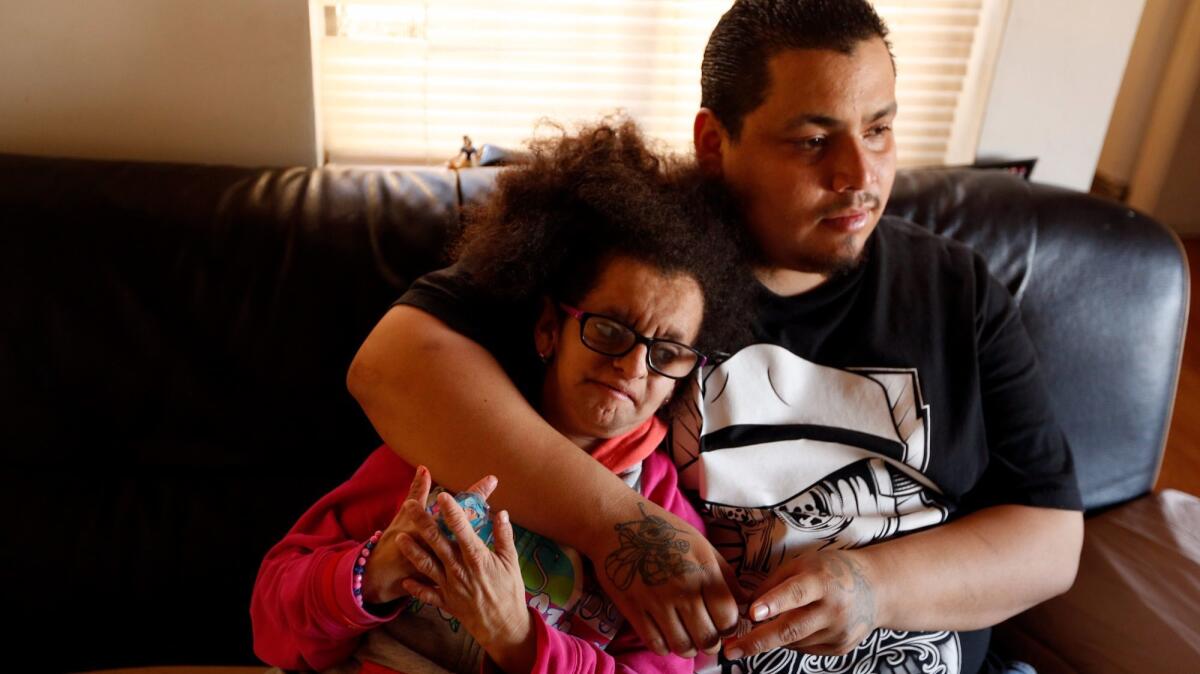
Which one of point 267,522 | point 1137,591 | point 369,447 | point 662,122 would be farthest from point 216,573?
point 1137,591

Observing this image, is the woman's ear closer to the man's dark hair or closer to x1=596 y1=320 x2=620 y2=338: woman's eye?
x1=596 y1=320 x2=620 y2=338: woman's eye

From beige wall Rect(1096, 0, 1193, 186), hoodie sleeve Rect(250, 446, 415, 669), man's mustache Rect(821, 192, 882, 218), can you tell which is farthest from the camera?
beige wall Rect(1096, 0, 1193, 186)

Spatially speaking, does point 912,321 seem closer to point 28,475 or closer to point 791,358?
point 791,358

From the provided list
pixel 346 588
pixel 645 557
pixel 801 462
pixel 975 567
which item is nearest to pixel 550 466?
pixel 645 557

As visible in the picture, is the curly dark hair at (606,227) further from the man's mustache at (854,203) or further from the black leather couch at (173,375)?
the black leather couch at (173,375)

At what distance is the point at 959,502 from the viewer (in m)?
1.61

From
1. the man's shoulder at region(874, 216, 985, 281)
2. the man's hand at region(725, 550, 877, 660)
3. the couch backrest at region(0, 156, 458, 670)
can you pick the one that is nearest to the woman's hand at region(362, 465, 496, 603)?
the man's hand at region(725, 550, 877, 660)

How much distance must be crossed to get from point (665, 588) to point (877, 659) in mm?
474

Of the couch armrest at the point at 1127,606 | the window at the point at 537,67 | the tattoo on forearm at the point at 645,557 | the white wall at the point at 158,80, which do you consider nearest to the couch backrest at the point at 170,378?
the white wall at the point at 158,80

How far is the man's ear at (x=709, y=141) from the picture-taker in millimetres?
1521

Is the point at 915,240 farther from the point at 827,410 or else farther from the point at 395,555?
the point at 395,555

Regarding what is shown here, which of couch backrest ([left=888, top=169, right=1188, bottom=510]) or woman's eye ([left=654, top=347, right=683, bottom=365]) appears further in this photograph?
couch backrest ([left=888, top=169, right=1188, bottom=510])

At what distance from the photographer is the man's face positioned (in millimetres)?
1396

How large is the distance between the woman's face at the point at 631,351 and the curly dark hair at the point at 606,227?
0.02 m
